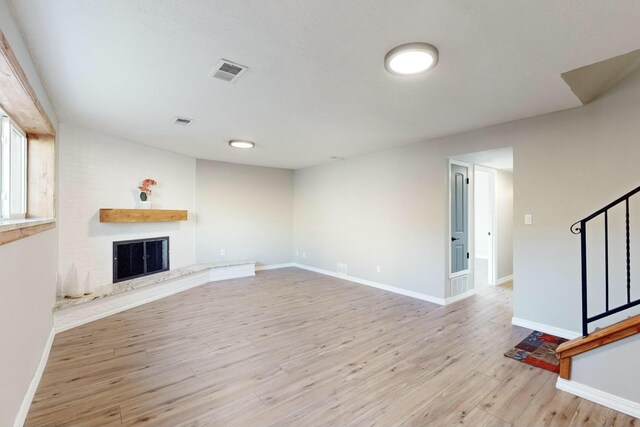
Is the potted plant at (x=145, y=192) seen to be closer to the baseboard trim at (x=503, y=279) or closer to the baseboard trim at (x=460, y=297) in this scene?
the baseboard trim at (x=460, y=297)

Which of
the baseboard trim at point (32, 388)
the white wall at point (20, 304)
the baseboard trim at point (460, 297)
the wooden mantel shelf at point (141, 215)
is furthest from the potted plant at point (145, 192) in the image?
the baseboard trim at point (460, 297)

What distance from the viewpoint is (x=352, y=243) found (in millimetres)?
5750

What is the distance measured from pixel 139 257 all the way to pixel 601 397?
5697 millimetres

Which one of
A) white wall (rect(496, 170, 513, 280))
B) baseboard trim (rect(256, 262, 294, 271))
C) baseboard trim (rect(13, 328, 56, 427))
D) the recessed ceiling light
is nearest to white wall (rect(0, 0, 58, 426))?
baseboard trim (rect(13, 328, 56, 427))

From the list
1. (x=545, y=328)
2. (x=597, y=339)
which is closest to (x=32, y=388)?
(x=597, y=339)

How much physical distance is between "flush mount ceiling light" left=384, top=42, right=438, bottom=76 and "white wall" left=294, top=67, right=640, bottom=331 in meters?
2.04

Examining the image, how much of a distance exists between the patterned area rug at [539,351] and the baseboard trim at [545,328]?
0.07m

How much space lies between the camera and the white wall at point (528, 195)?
2.82 meters

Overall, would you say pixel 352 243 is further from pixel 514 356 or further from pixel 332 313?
pixel 514 356

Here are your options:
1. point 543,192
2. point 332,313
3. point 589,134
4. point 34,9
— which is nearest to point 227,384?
point 332,313

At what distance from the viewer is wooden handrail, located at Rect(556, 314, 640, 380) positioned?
1940 millimetres

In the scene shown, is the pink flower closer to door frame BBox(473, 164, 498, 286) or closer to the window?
the window

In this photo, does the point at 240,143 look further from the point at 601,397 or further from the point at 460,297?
the point at 601,397

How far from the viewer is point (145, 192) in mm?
4750
